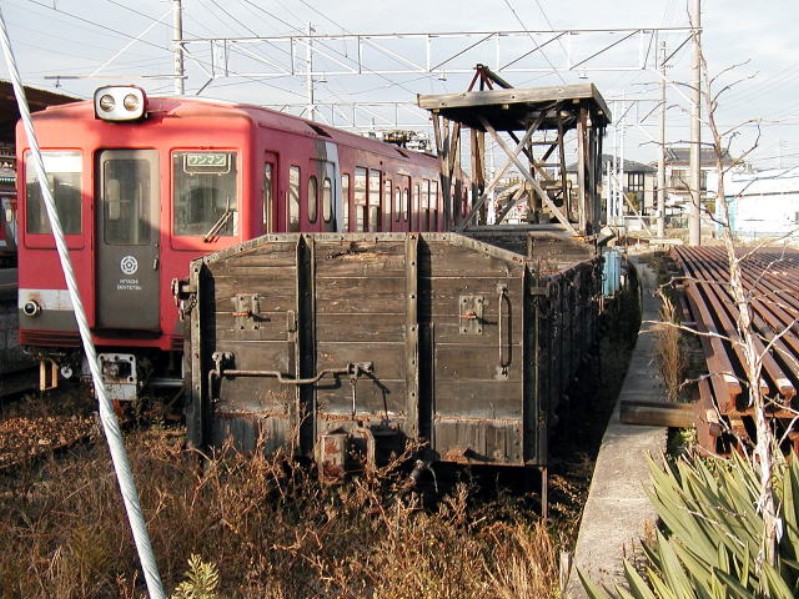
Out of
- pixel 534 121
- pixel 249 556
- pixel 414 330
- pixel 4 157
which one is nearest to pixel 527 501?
pixel 414 330

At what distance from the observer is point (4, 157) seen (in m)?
21.9

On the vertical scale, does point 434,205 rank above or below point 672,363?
above

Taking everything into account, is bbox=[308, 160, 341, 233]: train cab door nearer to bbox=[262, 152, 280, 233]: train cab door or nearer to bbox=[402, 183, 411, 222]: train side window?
bbox=[262, 152, 280, 233]: train cab door

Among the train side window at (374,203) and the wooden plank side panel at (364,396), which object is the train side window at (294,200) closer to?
the train side window at (374,203)

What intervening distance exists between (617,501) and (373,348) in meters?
1.69

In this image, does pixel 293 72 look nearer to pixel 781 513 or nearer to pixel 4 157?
pixel 4 157

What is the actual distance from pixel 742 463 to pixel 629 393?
3.46m

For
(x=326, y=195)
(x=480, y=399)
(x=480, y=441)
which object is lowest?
(x=480, y=441)

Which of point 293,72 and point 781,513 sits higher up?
point 293,72

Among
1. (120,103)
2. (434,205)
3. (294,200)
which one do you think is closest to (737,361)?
(294,200)

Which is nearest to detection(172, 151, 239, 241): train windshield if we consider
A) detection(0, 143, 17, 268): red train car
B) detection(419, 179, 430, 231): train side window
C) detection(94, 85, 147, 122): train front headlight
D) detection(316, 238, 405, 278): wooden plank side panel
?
detection(94, 85, 147, 122): train front headlight

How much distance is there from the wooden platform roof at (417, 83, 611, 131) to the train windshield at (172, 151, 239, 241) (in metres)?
3.37

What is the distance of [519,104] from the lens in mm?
11711

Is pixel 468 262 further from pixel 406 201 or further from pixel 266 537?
pixel 406 201
